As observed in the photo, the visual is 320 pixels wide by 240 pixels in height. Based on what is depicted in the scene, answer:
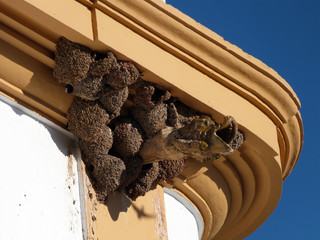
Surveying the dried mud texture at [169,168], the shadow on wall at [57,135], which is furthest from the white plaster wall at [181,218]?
the shadow on wall at [57,135]

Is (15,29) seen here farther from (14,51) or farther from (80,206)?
(80,206)

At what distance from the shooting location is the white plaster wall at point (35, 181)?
15.2 feet

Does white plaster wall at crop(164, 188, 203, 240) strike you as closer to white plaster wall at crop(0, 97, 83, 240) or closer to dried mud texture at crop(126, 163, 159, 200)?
dried mud texture at crop(126, 163, 159, 200)

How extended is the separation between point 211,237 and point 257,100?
4.70ft

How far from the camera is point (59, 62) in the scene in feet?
16.4

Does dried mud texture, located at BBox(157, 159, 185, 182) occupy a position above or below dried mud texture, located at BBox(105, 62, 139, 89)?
below

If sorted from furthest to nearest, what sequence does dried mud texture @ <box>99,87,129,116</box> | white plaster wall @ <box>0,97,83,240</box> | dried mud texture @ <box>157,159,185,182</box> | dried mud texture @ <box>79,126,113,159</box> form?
dried mud texture @ <box>157,159,185,182</box> < dried mud texture @ <box>79,126,113,159</box> < dried mud texture @ <box>99,87,129,116</box> < white plaster wall @ <box>0,97,83,240</box>

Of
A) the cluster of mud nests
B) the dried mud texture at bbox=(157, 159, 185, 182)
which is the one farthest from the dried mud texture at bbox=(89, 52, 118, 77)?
the dried mud texture at bbox=(157, 159, 185, 182)

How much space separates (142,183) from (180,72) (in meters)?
0.66

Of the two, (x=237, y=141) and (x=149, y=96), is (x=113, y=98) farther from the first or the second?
(x=237, y=141)

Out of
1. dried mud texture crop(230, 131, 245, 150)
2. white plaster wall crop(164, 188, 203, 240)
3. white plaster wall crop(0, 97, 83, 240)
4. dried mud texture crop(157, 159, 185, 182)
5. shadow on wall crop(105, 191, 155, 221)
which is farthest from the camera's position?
white plaster wall crop(164, 188, 203, 240)

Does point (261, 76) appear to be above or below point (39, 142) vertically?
above

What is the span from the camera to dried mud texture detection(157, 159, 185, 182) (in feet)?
18.5

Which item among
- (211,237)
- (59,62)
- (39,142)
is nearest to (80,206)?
(39,142)
